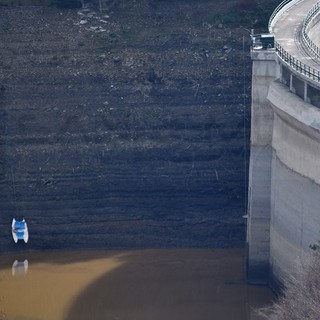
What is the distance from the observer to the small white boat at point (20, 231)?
139 feet

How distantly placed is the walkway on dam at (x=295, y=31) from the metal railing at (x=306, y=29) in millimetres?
162

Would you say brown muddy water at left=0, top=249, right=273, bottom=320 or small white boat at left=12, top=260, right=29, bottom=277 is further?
small white boat at left=12, top=260, right=29, bottom=277

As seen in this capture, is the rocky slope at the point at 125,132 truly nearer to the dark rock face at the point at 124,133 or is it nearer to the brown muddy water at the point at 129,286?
the dark rock face at the point at 124,133

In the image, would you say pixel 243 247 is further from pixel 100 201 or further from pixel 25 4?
pixel 25 4

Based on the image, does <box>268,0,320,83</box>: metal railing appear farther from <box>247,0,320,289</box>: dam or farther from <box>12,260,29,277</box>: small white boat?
<box>12,260,29,277</box>: small white boat

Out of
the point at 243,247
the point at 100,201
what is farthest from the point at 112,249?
the point at 243,247

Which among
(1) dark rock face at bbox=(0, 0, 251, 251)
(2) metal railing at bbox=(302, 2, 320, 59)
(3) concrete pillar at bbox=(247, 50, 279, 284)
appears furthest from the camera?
(1) dark rock face at bbox=(0, 0, 251, 251)

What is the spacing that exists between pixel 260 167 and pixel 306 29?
6.49 meters

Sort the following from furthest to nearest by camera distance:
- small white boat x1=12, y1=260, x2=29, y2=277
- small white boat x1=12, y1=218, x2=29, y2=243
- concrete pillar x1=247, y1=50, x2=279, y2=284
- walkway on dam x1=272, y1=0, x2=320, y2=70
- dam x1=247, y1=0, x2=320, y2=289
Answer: small white boat x1=12, y1=218, x2=29, y2=243 → small white boat x1=12, y1=260, x2=29, y2=277 → walkway on dam x1=272, y1=0, x2=320, y2=70 → concrete pillar x1=247, y1=50, x2=279, y2=284 → dam x1=247, y1=0, x2=320, y2=289

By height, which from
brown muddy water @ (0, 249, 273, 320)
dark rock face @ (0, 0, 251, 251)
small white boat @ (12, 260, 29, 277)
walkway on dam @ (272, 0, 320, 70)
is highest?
walkway on dam @ (272, 0, 320, 70)

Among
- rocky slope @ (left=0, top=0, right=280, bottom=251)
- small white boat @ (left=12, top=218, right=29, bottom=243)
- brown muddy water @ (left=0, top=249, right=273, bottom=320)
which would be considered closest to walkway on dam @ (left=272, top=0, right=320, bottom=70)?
rocky slope @ (left=0, top=0, right=280, bottom=251)

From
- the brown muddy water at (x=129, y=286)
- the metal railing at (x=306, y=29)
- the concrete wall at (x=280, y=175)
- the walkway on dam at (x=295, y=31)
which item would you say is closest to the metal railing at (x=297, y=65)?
the concrete wall at (x=280, y=175)

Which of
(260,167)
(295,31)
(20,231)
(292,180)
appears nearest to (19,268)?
(20,231)

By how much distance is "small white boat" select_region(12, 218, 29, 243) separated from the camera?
139ft
